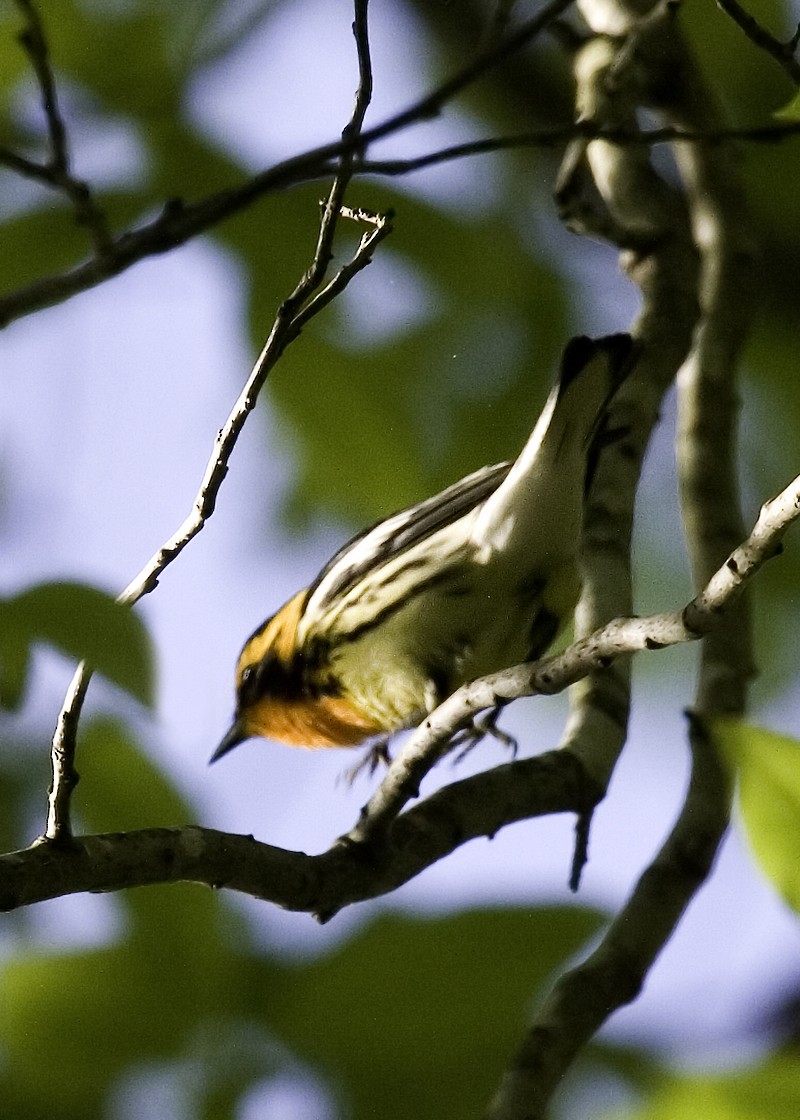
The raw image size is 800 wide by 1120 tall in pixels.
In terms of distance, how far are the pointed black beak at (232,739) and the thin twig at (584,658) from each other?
175 cm

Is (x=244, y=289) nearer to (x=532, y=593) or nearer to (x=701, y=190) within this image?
(x=532, y=593)

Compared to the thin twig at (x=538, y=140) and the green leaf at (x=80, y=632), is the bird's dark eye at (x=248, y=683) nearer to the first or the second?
the thin twig at (x=538, y=140)

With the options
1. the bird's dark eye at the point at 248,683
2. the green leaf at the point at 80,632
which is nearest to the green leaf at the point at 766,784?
the green leaf at the point at 80,632

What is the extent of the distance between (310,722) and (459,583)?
0.77 m

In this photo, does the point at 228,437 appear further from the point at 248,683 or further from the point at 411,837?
the point at 248,683

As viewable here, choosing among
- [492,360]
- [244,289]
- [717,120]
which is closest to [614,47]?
[717,120]

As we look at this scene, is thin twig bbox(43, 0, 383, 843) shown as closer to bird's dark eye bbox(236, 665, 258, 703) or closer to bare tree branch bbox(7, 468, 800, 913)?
bare tree branch bbox(7, 468, 800, 913)

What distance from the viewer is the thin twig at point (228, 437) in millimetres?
1924

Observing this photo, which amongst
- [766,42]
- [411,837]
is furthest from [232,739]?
[766,42]

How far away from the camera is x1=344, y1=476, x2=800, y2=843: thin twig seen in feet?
5.83

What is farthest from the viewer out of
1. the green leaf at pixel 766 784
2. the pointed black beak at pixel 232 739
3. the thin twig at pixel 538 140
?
the pointed black beak at pixel 232 739

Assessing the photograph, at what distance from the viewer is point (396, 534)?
3461mm

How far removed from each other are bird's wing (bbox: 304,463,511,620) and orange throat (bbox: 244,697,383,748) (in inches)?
10.1

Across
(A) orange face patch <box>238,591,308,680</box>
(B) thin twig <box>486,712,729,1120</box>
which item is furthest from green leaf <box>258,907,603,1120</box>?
(A) orange face patch <box>238,591,308,680</box>
